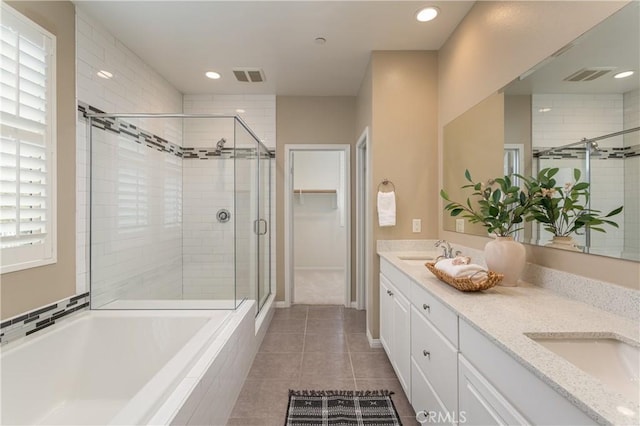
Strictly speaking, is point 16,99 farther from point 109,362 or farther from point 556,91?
point 556,91

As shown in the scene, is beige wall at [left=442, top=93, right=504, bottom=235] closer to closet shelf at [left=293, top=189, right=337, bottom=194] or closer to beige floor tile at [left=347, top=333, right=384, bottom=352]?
beige floor tile at [left=347, top=333, right=384, bottom=352]

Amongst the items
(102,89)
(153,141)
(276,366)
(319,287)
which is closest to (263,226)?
(153,141)

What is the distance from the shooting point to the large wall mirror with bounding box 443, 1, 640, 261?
104 centimetres

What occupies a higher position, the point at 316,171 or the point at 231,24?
the point at 231,24

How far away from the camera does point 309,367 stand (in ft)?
7.63

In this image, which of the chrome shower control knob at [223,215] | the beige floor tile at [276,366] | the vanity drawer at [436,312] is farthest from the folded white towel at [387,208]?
the chrome shower control knob at [223,215]

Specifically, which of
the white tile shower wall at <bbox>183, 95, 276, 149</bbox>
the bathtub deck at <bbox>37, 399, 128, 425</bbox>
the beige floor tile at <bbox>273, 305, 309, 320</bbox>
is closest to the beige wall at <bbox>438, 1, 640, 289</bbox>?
the beige floor tile at <bbox>273, 305, 309, 320</bbox>

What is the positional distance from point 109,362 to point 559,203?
2.67 metres

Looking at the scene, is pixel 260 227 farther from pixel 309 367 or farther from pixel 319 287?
pixel 319 287

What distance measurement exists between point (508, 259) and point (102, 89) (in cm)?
294

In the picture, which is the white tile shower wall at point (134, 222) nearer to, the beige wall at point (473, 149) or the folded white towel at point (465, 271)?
the folded white towel at point (465, 271)

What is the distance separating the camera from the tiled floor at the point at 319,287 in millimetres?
4016

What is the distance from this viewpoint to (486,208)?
1633 mm

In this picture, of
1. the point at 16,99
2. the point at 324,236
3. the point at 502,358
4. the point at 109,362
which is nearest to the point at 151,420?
the point at 109,362
